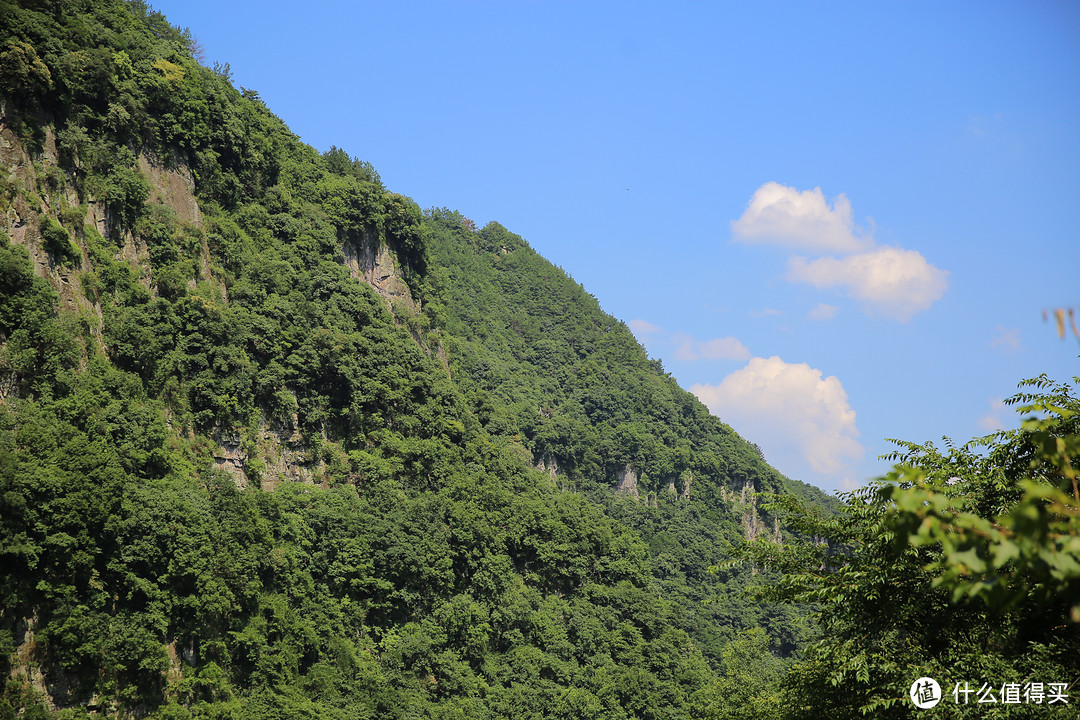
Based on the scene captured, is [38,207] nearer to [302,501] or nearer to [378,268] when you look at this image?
[302,501]

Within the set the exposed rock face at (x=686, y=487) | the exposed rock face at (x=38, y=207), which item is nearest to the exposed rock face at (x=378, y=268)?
the exposed rock face at (x=38, y=207)

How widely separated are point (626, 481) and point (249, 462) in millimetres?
43993

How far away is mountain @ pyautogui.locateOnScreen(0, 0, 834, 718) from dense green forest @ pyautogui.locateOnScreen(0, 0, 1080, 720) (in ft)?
0.41

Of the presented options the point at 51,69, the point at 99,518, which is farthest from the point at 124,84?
the point at 99,518

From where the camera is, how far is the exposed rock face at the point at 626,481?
70.8 metres

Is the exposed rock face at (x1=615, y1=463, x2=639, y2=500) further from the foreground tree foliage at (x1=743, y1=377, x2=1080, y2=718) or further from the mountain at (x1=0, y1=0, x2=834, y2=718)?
the foreground tree foliage at (x1=743, y1=377, x2=1080, y2=718)

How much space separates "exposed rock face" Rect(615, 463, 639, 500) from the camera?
232 feet

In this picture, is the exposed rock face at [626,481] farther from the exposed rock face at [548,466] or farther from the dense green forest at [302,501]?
the dense green forest at [302,501]

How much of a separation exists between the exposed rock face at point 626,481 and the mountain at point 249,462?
1333 cm

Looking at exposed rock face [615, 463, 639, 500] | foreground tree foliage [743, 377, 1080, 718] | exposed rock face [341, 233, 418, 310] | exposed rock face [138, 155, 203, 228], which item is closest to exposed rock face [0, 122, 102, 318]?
exposed rock face [138, 155, 203, 228]

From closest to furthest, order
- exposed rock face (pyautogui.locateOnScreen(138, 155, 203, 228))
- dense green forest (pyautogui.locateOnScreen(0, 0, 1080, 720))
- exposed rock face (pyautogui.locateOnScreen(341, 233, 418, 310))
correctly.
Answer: dense green forest (pyautogui.locateOnScreen(0, 0, 1080, 720)) → exposed rock face (pyautogui.locateOnScreen(138, 155, 203, 228)) → exposed rock face (pyautogui.locateOnScreen(341, 233, 418, 310))

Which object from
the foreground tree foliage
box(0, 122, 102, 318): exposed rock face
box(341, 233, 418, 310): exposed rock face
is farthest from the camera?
box(341, 233, 418, 310): exposed rock face

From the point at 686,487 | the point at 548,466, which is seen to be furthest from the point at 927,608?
the point at 686,487

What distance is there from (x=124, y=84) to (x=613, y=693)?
3444 cm
